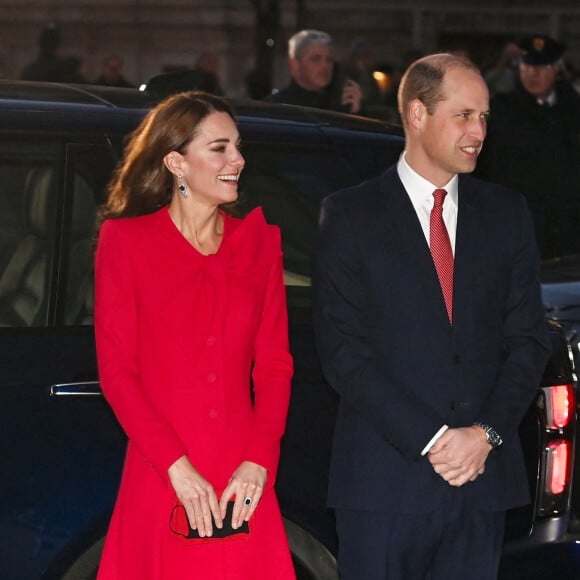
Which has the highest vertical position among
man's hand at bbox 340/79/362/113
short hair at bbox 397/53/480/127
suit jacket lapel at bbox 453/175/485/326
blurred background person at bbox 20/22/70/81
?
blurred background person at bbox 20/22/70/81

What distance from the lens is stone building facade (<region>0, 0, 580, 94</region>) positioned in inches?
1067

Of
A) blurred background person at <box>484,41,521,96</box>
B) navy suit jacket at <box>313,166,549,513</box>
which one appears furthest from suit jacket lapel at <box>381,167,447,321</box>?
blurred background person at <box>484,41,521,96</box>

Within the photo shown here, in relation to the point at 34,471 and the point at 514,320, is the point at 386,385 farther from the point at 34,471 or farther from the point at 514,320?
the point at 34,471

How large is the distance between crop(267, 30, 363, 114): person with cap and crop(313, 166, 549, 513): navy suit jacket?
16.3ft

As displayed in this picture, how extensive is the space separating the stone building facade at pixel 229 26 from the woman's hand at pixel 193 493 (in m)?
23.0

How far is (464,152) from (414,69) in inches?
10.1

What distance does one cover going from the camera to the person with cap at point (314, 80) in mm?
8906

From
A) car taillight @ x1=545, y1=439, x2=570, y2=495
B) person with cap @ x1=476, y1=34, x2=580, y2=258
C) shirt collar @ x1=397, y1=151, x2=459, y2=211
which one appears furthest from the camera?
person with cap @ x1=476, y1=34, x2=580, y2=258

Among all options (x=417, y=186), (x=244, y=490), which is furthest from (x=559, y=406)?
(x=244, y=490)

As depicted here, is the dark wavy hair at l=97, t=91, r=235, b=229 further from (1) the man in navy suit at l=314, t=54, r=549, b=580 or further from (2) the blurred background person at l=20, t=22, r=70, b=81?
(2) the blurred background person at l=20, t=22, r=70, b=81

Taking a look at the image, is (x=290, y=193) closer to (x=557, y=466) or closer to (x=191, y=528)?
(x=557, y=466)

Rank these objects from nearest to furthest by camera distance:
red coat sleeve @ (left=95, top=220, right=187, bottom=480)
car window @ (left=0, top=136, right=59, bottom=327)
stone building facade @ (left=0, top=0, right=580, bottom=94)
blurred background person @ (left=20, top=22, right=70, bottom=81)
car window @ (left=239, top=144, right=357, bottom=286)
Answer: red coat sleeve @ (left=95, top=220, right=187, bottom=480), car window @ (left=0, top=136, right=59, bottom=327), car window @ (left=239, top=144, right=357, bottom=286), blurred background person @ (left=20, top=22, right=70, bottom=81), stone building facade @ (left=0, top=0, right=580, bottom=94)

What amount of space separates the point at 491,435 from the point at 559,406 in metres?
0.67

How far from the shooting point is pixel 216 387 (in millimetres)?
3764
